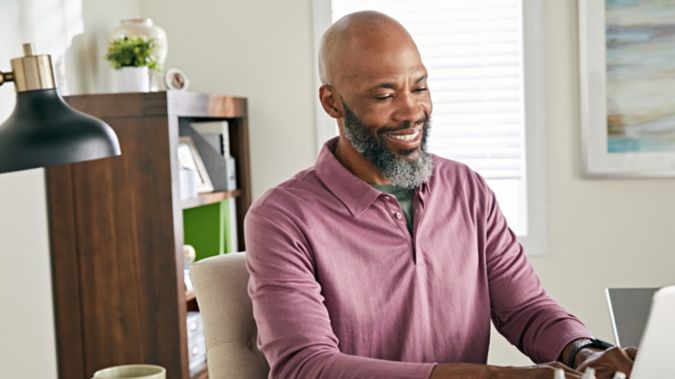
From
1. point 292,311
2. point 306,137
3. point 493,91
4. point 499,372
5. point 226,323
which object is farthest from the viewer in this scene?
point 306,137

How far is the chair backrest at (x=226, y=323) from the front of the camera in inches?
71.8

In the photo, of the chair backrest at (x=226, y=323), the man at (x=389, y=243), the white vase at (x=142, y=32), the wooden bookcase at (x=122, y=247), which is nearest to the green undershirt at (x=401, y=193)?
the man at (x=389, y=243)

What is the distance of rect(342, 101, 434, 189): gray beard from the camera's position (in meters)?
1.89

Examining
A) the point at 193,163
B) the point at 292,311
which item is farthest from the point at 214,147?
the point at 292,311

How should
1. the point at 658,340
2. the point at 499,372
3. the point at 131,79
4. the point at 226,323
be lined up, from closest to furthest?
the point at 658,340 → the point at 499,372 → the point at 226,323 → the point at 131,79

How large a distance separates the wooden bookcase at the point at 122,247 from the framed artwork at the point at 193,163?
0.28m

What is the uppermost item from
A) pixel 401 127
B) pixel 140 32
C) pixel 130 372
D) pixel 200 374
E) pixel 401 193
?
pixel 140 32

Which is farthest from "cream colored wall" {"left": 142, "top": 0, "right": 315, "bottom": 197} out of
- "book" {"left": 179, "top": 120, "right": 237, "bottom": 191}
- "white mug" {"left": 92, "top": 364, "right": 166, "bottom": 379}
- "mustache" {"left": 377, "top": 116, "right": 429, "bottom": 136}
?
"mustache" {"left": 377, "top": 116, "right": 429, "bottom": 136}

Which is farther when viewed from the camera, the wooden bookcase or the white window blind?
the white window blind

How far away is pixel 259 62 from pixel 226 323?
2165 mm

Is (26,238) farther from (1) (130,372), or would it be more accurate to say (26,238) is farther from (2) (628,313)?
(2) (628,313)

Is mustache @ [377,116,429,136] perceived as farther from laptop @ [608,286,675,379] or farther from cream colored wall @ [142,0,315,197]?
cream colored wall @ [142,0,315,197]

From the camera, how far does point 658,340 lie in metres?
1.19

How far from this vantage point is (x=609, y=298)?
2.30 m
